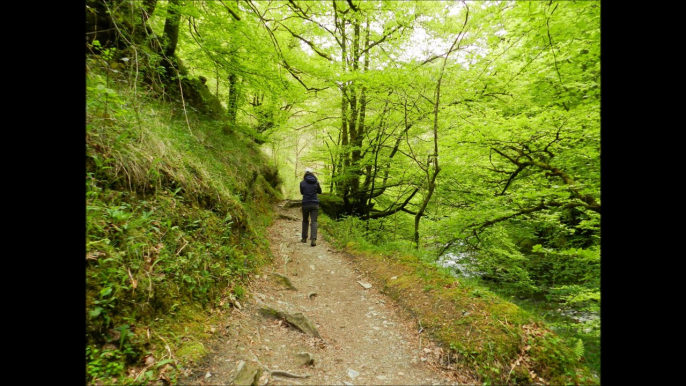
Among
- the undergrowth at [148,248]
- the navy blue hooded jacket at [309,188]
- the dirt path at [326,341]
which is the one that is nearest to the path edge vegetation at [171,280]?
the undergrowth at [148,248]

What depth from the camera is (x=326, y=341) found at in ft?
12.8

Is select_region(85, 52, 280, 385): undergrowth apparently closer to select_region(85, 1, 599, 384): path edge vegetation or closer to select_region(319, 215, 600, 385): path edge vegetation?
select_region(85, 1, 599, 384): path edge vegetation

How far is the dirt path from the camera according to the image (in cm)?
308

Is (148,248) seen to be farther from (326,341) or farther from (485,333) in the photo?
(485,333)

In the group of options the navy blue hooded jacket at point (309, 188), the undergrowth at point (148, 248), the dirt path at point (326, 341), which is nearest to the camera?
the undergrowth at point (148, 248)

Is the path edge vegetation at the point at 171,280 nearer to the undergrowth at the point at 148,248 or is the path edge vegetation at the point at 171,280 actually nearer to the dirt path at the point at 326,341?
the undergrowth at the point at 148,248

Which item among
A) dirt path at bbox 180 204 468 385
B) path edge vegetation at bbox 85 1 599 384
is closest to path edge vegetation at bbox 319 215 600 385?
path edge vegetation at bbox 85 1 599 384

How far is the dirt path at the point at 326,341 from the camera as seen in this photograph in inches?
121
